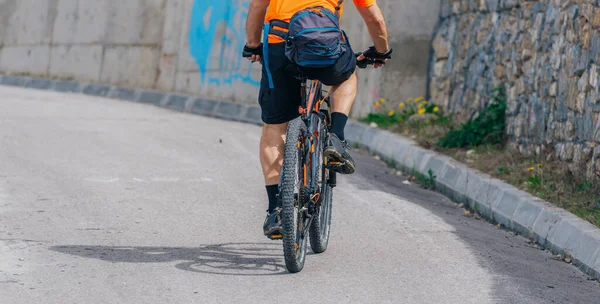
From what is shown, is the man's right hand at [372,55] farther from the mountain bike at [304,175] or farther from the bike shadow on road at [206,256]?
the bike shadow on road at [206,256]

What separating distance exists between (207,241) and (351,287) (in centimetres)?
135

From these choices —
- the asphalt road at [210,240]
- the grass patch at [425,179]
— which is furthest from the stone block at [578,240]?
the grass patch at [425,179]

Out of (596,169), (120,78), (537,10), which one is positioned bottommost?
(120,78)

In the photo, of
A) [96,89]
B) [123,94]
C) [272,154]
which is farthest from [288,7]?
[96,89]

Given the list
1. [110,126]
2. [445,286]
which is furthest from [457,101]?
[445,286]

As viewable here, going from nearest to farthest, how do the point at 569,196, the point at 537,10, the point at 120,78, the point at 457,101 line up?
the point at 569,196
the point at 537,10
the point at 457,101
the point at 120,78

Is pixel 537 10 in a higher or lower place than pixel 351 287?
higher

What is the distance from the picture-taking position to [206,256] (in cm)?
613

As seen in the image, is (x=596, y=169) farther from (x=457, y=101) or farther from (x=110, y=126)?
(x=110, y=126)

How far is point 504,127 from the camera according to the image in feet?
34.8

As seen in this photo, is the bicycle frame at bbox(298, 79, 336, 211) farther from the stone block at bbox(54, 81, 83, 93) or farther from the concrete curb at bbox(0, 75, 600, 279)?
the stone block at bbox(54, 81, 83, 93)

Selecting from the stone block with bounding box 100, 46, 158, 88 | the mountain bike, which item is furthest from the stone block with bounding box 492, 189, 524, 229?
the stone block with bounding box 100, 46, 158, 88

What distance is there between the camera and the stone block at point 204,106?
16.1 meters

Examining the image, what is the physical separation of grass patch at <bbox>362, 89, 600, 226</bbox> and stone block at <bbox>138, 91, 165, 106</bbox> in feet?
16.1
